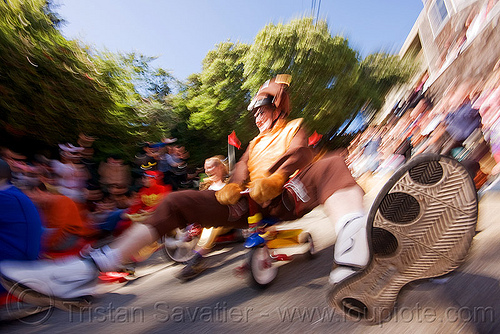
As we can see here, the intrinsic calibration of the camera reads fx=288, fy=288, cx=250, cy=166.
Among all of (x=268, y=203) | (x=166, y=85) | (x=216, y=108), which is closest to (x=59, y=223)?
(x=268, y=203)

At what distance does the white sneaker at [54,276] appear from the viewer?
53.5 inches

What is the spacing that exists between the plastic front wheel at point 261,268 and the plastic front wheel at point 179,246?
4.91ft

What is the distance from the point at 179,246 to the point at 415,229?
9.37 feet

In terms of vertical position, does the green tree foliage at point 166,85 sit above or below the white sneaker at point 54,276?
above

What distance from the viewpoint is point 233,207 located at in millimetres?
1847

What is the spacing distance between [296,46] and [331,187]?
604 inches

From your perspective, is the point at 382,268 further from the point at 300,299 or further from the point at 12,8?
the point at 12,8

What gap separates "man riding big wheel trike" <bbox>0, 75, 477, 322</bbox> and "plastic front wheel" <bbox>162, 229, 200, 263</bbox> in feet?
5.32

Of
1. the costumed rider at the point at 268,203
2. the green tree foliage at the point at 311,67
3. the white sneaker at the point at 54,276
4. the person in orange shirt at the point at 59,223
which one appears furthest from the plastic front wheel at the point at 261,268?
the green tree foliage at the point at 311,67

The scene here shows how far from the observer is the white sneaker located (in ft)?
4.46

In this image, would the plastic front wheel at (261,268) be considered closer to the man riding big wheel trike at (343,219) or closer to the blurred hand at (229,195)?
the man riding big wheel trike at (343,219)

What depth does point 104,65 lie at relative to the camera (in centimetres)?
1023

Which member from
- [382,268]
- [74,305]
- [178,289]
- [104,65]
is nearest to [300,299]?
[382,268]

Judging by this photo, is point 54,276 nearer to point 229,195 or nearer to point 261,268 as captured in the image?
point 229,195
